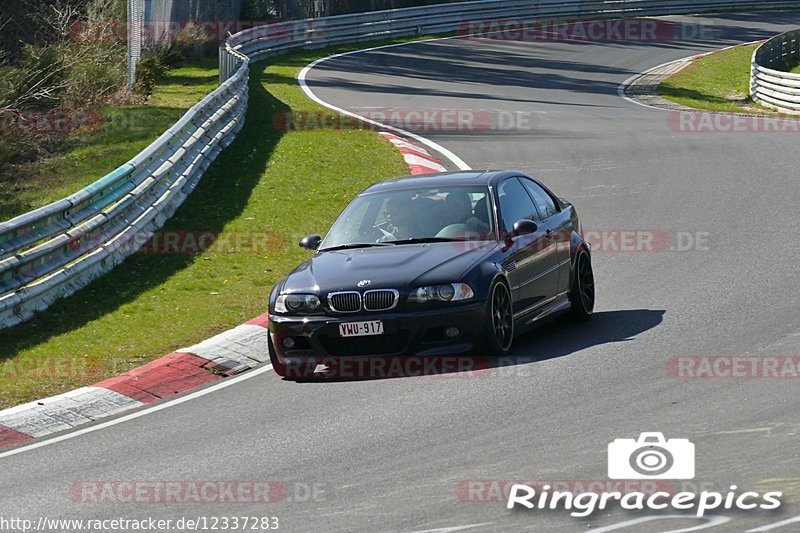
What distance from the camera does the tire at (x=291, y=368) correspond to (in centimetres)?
914

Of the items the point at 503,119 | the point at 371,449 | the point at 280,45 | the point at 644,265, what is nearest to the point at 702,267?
the point at 644,265

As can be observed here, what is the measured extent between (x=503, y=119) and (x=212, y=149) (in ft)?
25.7

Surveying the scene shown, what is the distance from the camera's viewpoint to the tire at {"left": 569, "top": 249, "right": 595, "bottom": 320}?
34.6ft

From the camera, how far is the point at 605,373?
331 inches

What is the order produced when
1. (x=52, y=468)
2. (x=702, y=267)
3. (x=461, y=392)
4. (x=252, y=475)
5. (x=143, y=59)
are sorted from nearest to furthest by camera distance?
(x=252, y=475) → (x=52, y=468) → (x=461, y=392) → (x=702, y=267) → (x=143, y=59)

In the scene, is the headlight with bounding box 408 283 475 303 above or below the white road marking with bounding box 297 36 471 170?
above

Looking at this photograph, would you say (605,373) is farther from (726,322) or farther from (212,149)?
(212,149)

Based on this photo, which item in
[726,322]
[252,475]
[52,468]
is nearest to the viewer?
[252,475]
